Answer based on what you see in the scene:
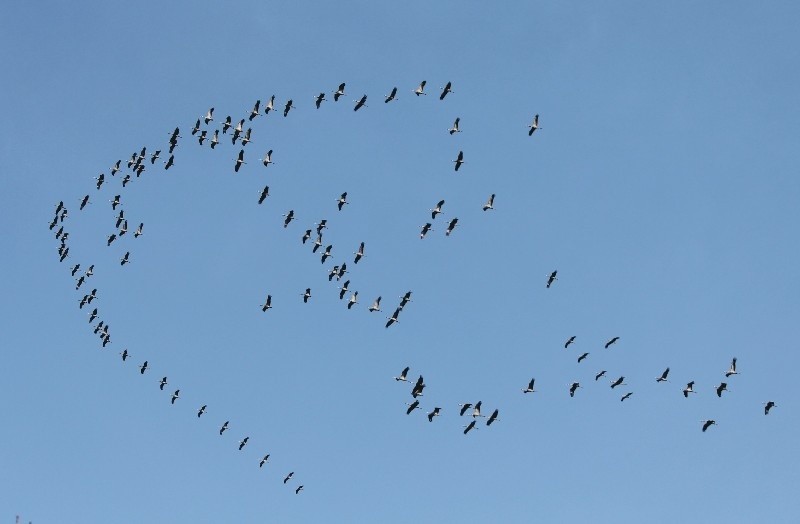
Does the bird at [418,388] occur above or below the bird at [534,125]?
below

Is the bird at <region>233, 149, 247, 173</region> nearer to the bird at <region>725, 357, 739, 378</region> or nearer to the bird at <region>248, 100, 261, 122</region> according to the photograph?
the bird at <region>248, 100, 261, 122</region>

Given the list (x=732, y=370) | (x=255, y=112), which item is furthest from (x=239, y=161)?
(x=732, y=370)

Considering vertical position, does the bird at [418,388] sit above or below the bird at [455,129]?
below

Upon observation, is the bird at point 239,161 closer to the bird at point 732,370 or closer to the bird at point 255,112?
the bird at point 255,112

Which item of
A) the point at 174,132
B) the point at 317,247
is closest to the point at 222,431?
the point at 317,247

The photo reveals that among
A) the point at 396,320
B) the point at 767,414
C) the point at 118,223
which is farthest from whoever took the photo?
the point at 118,223

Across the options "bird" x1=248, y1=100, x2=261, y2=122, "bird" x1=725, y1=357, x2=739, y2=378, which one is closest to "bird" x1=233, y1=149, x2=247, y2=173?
"bird" x1=248, y1=100, x2=261, y2=122

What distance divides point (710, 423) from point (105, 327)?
69.9m

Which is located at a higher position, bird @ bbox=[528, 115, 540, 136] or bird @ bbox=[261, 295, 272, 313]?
bird @ bbox=[528, 115, 540, 136]

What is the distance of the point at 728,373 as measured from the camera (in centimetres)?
12075

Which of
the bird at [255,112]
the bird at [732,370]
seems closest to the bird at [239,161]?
the bird at [255,112]

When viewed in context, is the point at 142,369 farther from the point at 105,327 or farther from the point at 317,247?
the point at 317,247

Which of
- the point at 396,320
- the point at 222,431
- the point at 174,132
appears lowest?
the point at 222,431

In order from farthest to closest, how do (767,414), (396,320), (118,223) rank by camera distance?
(118,223) < (396,320) < (767,414)
